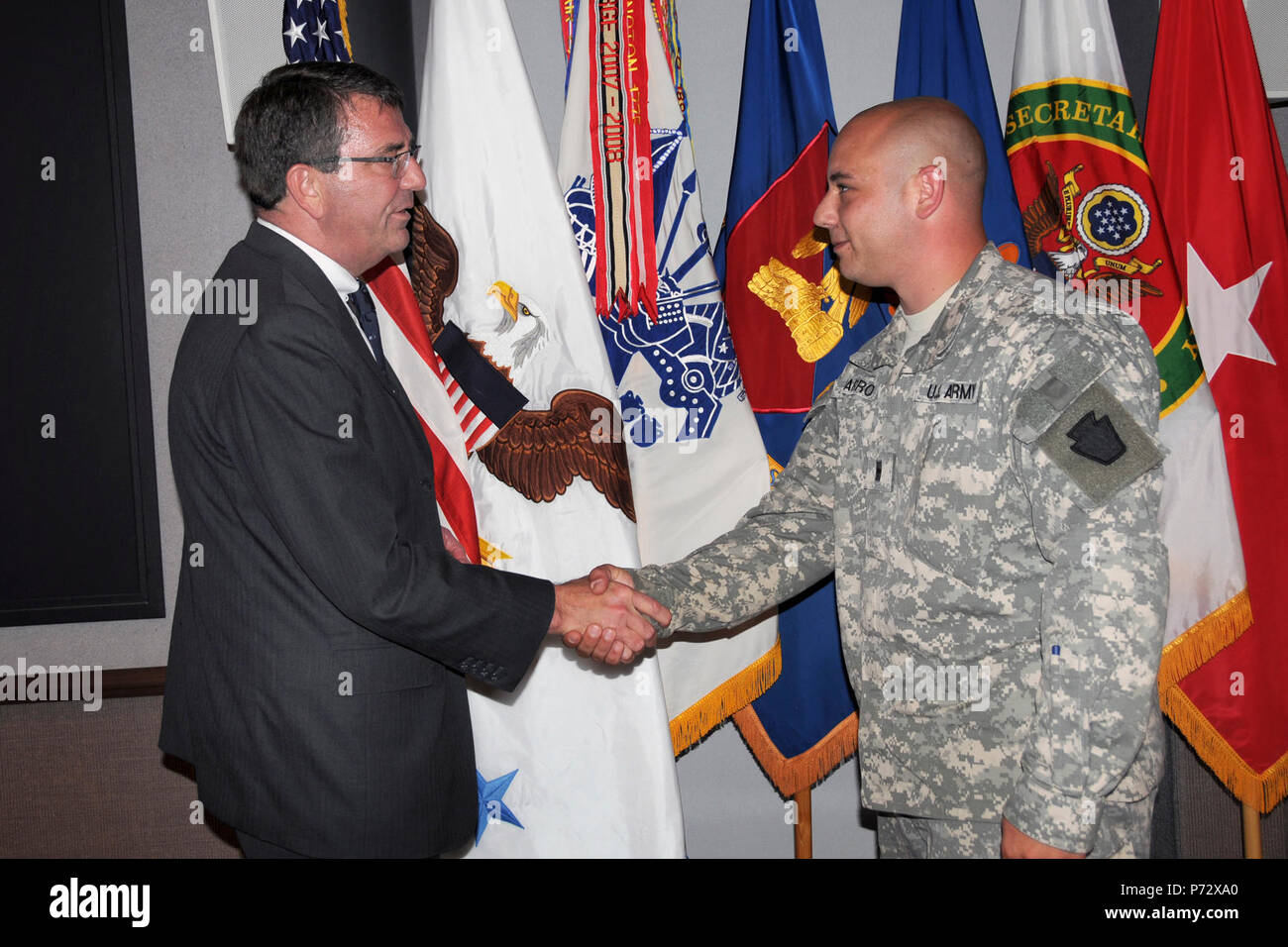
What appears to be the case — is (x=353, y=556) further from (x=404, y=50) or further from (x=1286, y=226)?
(x=1286, y=226)

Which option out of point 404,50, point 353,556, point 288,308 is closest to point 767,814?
point 353,556

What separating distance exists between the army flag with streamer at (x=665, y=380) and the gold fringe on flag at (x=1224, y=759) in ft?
3.79

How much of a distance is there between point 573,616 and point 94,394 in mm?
1566

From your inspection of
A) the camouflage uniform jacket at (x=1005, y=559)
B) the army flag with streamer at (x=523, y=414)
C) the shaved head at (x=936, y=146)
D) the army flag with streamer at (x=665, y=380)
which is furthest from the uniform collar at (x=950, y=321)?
the army flag with streamer at (x=523, y=414)

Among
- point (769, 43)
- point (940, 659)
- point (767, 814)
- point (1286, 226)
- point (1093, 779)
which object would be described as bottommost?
point (767, 814)

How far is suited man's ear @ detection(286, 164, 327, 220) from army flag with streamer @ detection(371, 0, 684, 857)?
0.58 m

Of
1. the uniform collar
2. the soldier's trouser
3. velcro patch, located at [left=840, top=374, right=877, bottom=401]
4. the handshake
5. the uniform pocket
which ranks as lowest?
the soldier's trouser

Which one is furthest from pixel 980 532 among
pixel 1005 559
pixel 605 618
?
pixel 605 618

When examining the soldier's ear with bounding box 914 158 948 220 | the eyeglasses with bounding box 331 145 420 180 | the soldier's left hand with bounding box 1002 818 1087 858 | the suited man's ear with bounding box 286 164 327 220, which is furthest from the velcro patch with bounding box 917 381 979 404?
the suited man's ear with bounding box 286 164 327 220

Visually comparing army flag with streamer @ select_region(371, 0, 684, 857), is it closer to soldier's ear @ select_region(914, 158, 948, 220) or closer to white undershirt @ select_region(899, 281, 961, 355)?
white undershirt @ select_region(899, 281, 961, 355)

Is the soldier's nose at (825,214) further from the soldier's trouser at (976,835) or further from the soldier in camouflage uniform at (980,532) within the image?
the soldier's trouser at (976,835)

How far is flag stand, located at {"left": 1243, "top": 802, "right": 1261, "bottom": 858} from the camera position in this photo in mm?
2766

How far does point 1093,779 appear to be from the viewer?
158 cm

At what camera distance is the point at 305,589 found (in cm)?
173
